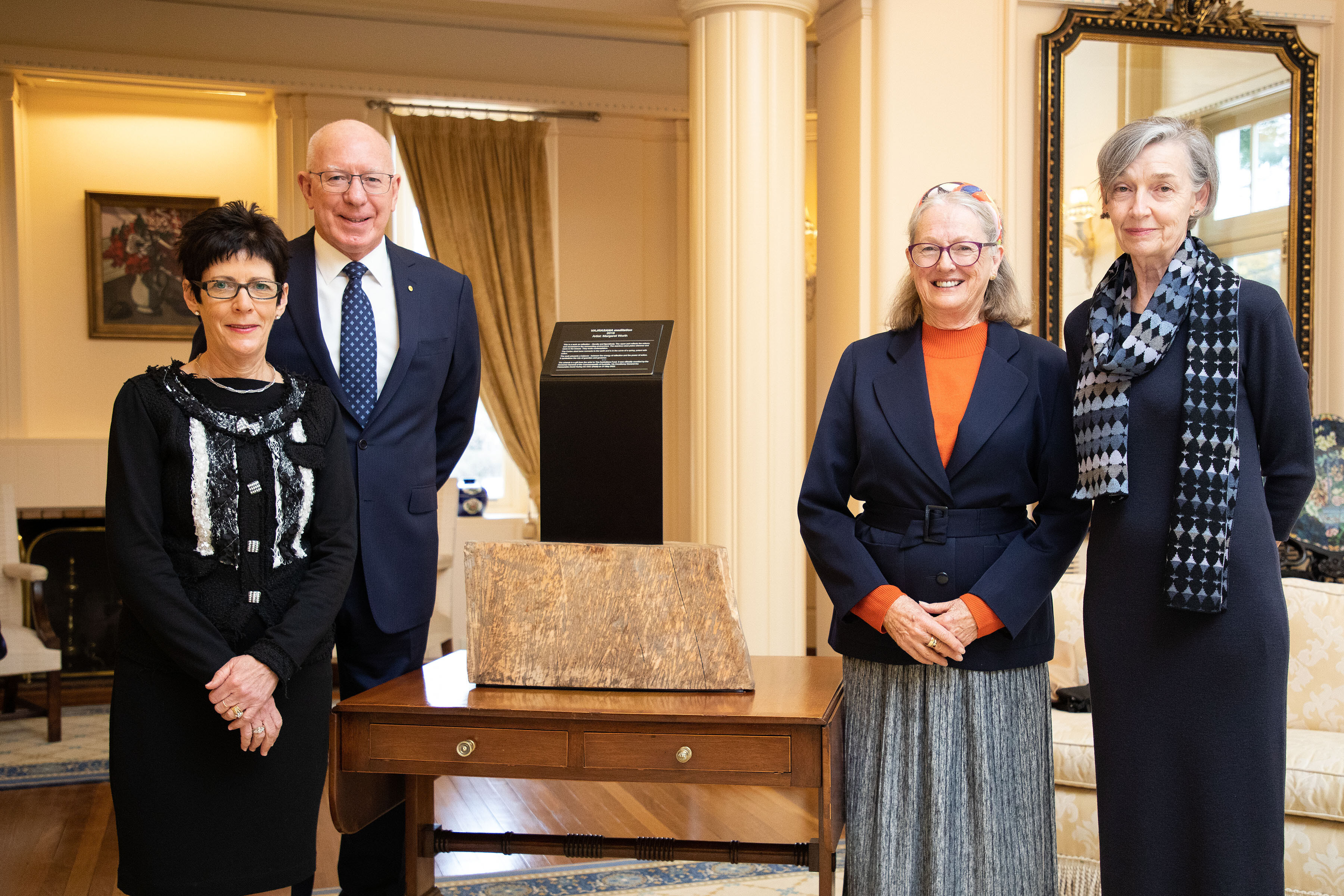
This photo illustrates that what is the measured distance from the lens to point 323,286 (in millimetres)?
2562

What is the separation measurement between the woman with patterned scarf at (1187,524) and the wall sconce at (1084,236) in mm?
3113

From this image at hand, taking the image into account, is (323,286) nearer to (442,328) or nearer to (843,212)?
(442,328)

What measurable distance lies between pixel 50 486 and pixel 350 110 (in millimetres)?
2812

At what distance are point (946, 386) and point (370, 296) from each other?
129 centimetres

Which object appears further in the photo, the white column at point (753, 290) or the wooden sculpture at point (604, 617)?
the white column at point (753, 290)

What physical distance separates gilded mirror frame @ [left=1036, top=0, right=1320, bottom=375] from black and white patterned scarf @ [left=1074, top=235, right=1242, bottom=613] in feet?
9.90

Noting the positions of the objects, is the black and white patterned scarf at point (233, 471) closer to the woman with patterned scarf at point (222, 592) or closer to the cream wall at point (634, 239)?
the woman with patterned scarf at point (222, 592)

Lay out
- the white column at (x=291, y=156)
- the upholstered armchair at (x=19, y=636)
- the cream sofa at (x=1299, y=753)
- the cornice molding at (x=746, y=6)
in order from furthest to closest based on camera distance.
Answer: the white column at (x=291, y=156), the upholstered armchair at (x=19, y=636), the cornice molding at (x=746, y=6), the cream sofa at (x=1299, y=753)

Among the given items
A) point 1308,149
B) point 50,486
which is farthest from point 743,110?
point 50,486

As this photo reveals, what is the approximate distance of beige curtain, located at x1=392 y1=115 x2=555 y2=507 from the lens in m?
6.98

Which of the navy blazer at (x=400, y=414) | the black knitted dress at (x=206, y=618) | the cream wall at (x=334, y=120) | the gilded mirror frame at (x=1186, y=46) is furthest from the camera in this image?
the cream wall at (x=334, y=120)

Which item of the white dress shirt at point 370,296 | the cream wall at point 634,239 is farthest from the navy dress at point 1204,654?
the cream wall at point 634,239

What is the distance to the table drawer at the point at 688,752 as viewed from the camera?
2.07 metres

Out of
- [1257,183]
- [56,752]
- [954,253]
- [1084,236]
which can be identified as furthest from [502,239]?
[954,253]
